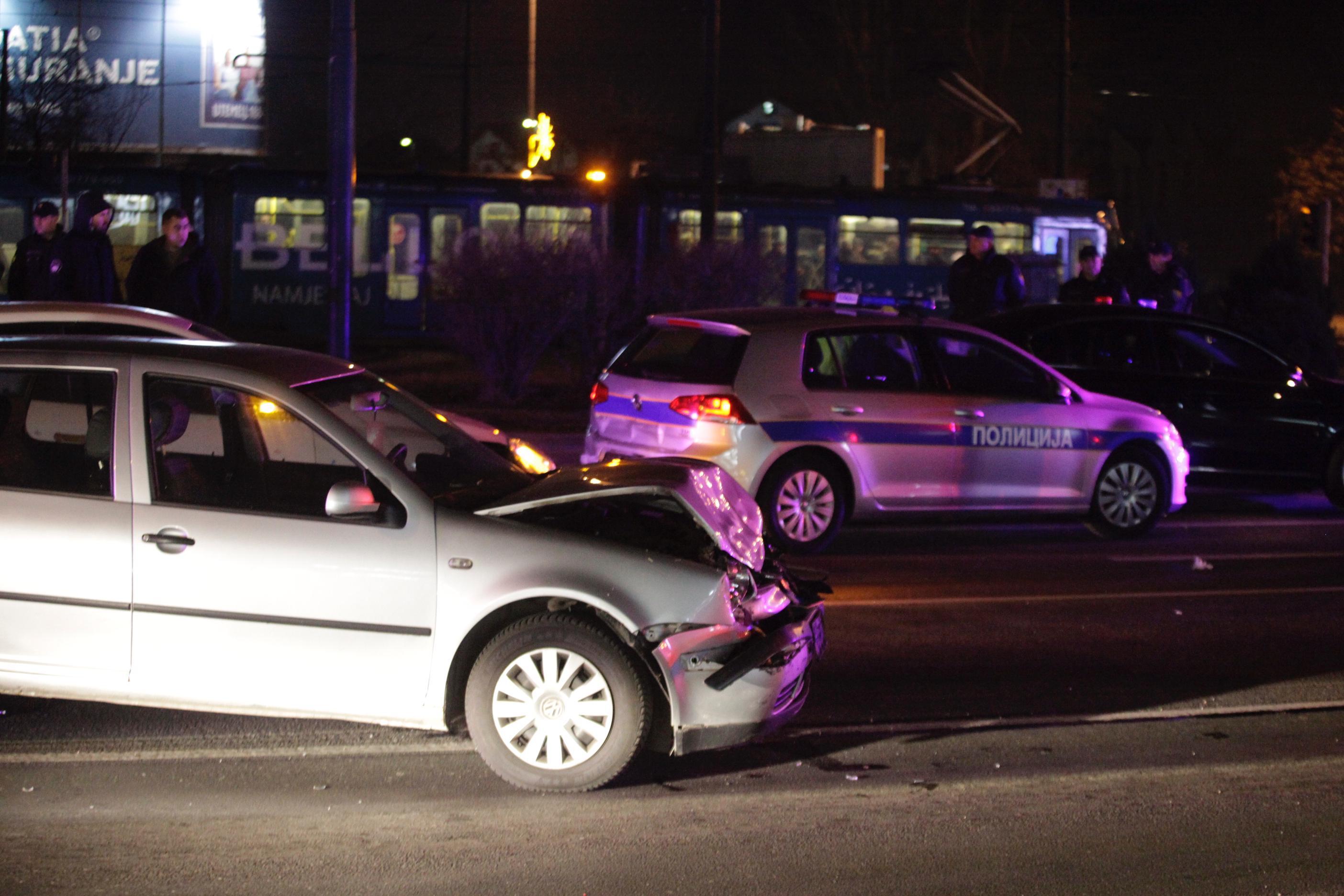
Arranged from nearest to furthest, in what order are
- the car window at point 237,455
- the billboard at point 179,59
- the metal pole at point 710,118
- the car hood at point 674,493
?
the car window at point 237,455 < the car hood at point 674,493 < the metal pole at point 710,118 < the billboard at point 179,59

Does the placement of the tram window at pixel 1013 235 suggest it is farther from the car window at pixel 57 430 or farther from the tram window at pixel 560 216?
the car window at pixel 57 430

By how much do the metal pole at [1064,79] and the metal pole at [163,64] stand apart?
23.3 metres

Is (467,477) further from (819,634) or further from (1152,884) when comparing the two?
(1152,884)

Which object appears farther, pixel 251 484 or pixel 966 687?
pixel 966 687

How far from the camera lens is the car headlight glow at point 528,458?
24.7 ft

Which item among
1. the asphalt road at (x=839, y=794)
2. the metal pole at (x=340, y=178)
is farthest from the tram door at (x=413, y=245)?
the asphalt road at (x=839, y=794)

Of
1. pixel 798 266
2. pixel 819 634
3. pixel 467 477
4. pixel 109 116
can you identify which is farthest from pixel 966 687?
pixel 109 116

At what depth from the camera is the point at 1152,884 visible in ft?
15.0

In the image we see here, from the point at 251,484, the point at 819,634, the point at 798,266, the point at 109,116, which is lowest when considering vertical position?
the point at 819,634

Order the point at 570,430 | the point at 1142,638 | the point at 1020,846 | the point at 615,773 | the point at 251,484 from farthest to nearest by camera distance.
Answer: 1. the point at 570,430
2. the point at 1142,638
3. the point at 251,484
4. the point at 615,773
5. the point at 1020,846

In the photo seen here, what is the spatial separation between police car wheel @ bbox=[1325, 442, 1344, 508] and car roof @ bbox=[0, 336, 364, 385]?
916cm

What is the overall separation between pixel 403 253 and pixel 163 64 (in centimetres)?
1739

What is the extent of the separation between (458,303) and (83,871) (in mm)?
13945

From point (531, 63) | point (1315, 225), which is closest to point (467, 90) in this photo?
point (531, 63)
